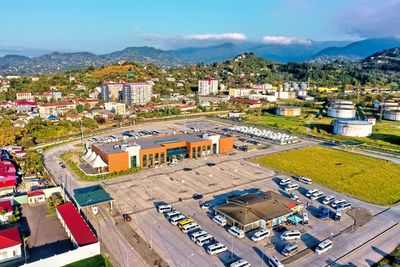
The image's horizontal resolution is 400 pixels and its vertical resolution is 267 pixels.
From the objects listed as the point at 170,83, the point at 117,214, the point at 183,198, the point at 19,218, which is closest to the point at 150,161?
the point at 183,198

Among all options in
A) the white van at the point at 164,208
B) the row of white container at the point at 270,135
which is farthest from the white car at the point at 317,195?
the row of white container at the point at 270,135

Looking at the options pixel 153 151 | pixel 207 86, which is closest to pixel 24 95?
pixel 207 86

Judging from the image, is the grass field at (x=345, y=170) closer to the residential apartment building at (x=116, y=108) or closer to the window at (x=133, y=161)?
the window at (x=133, y=161)

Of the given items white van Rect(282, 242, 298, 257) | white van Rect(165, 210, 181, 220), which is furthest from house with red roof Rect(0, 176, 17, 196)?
white van Rect(282, 242, 298, 257)

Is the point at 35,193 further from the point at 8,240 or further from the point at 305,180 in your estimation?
the point at 305,180

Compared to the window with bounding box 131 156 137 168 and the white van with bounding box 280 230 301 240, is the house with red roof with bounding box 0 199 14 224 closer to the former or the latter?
the window with bounding box 131 156 137 168

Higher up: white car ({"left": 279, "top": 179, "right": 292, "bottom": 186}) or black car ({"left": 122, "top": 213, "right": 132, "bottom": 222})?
white car ({"left": 279, "top": 179, "right": 292, "bottom": 186})
